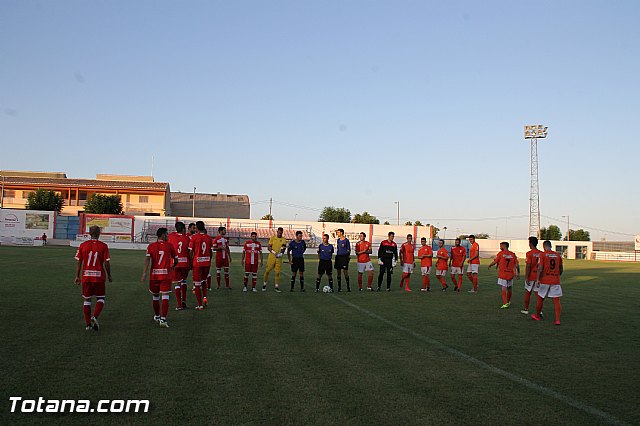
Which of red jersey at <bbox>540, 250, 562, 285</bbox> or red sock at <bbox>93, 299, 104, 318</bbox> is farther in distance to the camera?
red jersey at <bbox>540, 250, 562, 285</bbox>

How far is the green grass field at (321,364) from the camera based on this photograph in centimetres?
546

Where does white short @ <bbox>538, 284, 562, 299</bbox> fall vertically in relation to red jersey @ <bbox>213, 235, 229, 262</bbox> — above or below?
below

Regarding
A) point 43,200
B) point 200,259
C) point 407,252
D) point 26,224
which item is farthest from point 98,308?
point 43,200

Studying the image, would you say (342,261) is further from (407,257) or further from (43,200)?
(43,200)

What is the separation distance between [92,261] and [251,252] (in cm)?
731

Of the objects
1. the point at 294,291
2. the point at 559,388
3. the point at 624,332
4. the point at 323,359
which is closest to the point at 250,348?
the point at 323,359

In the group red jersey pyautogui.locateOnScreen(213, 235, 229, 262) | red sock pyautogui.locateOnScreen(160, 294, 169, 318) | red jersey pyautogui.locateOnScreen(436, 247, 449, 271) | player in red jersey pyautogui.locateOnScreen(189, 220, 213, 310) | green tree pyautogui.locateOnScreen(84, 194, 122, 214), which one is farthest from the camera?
green tree pyautogui.locateOnScreen(84, 194, 122, 214)

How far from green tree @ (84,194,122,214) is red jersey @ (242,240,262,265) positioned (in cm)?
6432

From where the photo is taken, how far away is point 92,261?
9391 millimetres

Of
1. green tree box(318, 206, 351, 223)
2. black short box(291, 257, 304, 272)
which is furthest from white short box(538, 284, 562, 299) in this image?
green tree box(318, 206, 351, 223)

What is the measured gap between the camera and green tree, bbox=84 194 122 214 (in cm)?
7425

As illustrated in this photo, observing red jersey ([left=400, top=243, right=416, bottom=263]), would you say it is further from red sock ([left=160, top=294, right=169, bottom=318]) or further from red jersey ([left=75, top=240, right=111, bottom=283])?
red jersey ([left=75, top=240, right=111, bottom=283])

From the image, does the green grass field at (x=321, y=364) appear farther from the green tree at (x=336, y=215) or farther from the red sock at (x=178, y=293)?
the green tree at (x=336, y=215)

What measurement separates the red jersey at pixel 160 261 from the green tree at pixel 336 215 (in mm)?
105165
